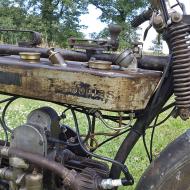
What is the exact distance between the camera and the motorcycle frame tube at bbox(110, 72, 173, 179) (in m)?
2.36

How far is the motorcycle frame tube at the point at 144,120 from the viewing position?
236 centimetres

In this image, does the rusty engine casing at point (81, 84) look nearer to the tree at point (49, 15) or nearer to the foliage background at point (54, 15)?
the foliage background at point (54, 15)

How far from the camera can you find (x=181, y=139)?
7.36 feet

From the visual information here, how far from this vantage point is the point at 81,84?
7.37 feet

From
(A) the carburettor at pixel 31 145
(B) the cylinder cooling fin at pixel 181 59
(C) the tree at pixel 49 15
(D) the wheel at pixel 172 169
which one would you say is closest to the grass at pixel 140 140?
(A) the carburettor at pixel 31 145

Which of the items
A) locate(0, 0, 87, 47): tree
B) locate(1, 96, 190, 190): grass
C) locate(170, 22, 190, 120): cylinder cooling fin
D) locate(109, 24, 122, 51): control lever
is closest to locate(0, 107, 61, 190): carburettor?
locate(109, 24, 122, 51): control lever

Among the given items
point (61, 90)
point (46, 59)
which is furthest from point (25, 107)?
point (61, 90)

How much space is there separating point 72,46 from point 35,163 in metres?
0.66

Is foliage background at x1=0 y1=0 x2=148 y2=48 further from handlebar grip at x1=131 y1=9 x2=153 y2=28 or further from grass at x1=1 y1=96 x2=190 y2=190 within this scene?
handlebar grip at x1=131 y1=9 x2=153 y2=28

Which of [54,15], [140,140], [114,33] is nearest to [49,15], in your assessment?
[54,15]

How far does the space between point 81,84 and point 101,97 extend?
123 millimetres

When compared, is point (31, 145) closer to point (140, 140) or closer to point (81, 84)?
point (81, 84)

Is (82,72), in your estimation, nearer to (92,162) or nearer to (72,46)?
(72,46)

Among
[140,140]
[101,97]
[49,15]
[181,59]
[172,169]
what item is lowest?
[140,140]
